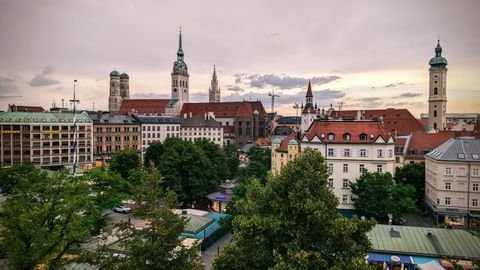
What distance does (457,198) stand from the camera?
1665 inches

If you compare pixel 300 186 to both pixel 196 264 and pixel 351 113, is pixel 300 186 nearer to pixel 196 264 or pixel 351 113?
pixel 196 264

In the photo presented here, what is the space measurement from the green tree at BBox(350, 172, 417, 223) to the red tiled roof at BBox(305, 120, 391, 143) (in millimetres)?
6896

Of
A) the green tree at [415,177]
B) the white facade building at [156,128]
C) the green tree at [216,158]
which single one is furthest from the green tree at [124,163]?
the green tree at [415,177]

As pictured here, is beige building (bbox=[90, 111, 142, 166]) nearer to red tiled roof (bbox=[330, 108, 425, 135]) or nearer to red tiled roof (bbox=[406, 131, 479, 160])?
red tiled roof (bbox=[330, 108, 425, 135])

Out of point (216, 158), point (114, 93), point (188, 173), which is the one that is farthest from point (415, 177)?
point (114, 93)

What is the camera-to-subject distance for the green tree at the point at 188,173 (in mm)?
53216

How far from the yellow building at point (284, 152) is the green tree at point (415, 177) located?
624 inches

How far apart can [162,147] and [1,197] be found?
35483 mm

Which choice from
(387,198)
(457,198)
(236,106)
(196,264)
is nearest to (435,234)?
(387,198)

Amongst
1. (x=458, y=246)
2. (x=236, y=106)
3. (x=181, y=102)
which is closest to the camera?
(x=458, y=246)

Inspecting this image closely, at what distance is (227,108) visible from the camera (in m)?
145

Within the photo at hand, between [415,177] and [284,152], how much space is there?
66.2ft

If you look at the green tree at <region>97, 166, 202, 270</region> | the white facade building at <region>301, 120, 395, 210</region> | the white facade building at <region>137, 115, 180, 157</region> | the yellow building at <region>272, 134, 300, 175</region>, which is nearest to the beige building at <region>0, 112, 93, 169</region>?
the white facade building at <region>137, 115, 180, 157</region>

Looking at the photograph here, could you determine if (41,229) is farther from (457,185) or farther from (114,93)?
(114,93)
